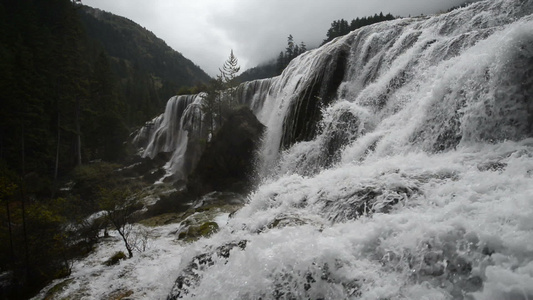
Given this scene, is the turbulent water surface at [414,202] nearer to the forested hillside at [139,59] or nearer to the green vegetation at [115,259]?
the green vegetation at [115,259]

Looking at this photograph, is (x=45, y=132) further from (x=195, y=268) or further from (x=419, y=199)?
(x=419, y=199)

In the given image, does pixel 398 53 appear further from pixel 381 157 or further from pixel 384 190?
pixel 384 190

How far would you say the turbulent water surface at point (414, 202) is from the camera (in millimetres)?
3805

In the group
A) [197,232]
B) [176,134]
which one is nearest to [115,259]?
[197,232]

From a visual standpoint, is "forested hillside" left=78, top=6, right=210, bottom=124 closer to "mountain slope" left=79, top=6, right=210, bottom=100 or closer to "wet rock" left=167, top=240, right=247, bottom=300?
"mountain slope" left=79, top=6, right=210, bottom=100

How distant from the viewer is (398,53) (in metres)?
14.5

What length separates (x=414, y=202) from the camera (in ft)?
17.7

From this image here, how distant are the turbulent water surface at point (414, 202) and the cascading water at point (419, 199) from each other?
0.08ft

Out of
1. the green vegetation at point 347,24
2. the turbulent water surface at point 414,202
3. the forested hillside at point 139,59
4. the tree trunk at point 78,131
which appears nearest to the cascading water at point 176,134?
the tree trunk at point 78,131

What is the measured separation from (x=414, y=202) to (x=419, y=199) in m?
0.14

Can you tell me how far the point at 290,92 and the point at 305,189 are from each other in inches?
547

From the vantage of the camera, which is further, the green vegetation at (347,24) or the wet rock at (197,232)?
the green vegetation at (347,24)

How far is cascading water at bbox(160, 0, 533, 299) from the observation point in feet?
12.4

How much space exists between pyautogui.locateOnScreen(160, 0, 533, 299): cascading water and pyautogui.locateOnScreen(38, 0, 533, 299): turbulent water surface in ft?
0.08
